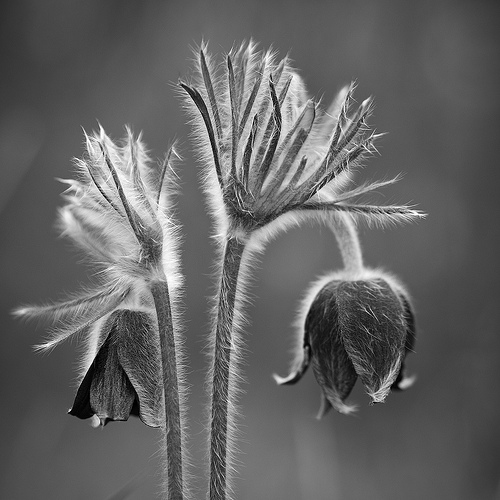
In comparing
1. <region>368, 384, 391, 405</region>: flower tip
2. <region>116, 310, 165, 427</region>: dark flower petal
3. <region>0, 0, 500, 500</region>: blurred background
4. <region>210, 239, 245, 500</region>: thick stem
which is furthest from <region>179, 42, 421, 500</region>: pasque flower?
<region>0, 0, 500, 500</region>: blurred background

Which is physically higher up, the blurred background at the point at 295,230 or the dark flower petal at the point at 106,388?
the blurred background at the point at 295,230

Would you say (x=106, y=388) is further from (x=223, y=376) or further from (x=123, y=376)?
Answer: (x=223, y=376)

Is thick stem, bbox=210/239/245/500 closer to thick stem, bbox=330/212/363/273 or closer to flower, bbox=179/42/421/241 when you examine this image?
flower, bbox=179/42/421/241

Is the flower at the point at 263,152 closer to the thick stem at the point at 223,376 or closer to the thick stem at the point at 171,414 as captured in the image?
the thick stem at the point at 223,376

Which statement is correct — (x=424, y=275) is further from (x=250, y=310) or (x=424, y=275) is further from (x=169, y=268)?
(x=169, y=268)

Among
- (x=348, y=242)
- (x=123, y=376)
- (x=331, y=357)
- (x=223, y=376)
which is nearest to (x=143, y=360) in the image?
(x=123, y=376)

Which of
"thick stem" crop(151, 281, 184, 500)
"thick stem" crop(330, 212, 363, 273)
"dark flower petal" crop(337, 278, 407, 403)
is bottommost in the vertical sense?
"thick stem" crop(151, 281, 184, 500)

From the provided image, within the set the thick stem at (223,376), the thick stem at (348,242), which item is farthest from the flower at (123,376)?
the thick stem at (348,242)

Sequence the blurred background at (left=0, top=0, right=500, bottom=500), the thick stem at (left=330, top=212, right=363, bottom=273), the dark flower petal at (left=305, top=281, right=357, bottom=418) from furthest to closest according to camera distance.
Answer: the blurred background at (left=0, top=0, right=500, bottom=500) < the thick stem at (left=330, top=212, right=363, bottom=273) < the dark flower petal at (left=305, top=281, right=357, bottom=418)
